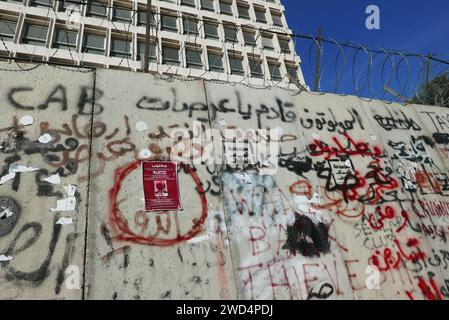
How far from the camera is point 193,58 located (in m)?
23.0

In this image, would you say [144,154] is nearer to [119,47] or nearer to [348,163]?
[348,163]

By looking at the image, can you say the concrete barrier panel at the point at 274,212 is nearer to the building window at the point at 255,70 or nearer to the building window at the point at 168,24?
the building window at the point at 168,24

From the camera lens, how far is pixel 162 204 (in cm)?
320

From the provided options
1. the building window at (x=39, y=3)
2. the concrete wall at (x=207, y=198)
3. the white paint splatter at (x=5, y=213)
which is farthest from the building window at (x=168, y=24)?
the white paint splatter at (x=5, y=213)

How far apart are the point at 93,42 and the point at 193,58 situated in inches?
270

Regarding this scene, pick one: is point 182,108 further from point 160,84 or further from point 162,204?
point 162,204

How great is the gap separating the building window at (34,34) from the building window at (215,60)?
11027 mm

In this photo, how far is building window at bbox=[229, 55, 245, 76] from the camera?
79.5 ft

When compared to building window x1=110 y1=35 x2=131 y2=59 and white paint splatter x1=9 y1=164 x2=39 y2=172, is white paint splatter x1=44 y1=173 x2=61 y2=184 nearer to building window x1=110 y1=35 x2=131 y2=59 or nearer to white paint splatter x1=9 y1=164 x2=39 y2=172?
white paint splatter x1=9 y1=164 x2=39 y2=172

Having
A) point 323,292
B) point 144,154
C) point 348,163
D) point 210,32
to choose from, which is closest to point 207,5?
point 210,32

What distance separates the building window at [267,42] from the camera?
85.0ft

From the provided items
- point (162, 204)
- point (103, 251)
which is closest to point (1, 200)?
point (103, 251)

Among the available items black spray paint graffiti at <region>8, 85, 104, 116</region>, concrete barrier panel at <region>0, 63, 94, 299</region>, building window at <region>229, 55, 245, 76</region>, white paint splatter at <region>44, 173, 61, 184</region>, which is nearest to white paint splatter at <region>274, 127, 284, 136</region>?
black spray paint graffiti at <region>8, 85, 104, 116</region>

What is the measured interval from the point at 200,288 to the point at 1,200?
1.97 meters
